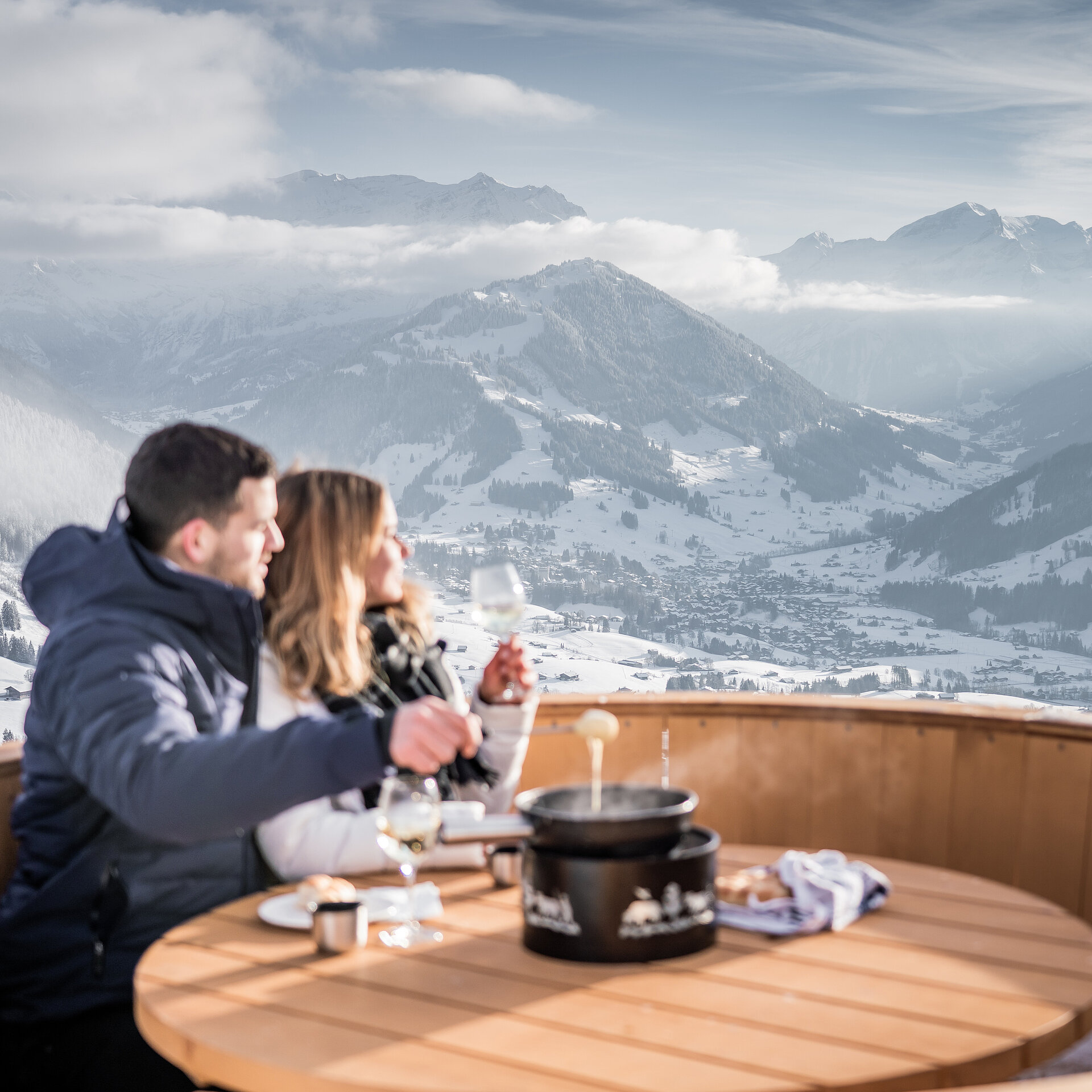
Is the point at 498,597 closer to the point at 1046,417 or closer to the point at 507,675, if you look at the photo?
the point at 507,675

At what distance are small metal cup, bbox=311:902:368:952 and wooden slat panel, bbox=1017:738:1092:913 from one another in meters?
2.05

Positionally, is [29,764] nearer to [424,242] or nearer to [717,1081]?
[717,1081]

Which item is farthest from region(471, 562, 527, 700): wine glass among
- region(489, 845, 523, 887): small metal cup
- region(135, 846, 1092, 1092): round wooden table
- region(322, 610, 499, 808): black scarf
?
region(135, 846, 1092, 1092): round wooden table

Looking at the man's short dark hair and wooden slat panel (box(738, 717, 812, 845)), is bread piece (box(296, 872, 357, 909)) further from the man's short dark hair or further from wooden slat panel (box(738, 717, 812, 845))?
wooden slat panel (box(738, 717, 812, 845))

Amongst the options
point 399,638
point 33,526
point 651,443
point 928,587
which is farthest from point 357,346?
point 399,638

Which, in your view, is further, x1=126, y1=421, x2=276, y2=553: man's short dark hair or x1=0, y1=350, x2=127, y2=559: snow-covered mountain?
x1=0, y1=350, x2=127, y2=559: snow-covered mountain

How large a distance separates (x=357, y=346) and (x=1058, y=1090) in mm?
103461

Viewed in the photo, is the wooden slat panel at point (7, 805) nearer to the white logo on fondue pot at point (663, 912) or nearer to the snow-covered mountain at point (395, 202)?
the white logo on fondue pot at point (663, 912)

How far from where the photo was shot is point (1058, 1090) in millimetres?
614

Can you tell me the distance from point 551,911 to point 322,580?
99 centimetres

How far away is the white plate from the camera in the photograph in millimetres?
1513

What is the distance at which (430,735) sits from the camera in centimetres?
123

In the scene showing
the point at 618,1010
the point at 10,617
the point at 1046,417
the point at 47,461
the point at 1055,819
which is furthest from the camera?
the point at 1046,417

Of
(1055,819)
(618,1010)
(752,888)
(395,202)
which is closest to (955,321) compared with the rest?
(395,202)
